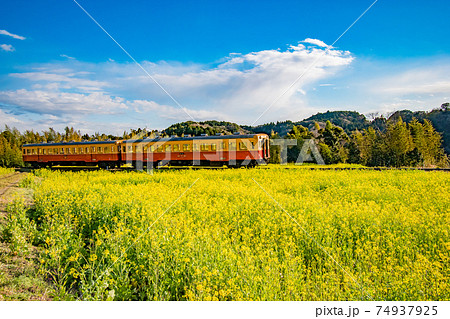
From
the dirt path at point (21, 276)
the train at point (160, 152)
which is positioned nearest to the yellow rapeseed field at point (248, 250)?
the dirt path at point (21, 276)

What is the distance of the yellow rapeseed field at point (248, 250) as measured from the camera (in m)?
4.06

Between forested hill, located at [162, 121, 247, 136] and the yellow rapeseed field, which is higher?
forested hill, located at [162, 121, 247, 136]

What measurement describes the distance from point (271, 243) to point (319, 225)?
3.97 ft

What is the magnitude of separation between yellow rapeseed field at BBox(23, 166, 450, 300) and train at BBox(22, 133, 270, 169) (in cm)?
1085

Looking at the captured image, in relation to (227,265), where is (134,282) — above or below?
below

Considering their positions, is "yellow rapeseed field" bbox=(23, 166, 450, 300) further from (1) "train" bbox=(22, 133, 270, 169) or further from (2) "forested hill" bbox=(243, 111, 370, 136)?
(2) "forested hill" bbox=(243, 111, 370, 136)

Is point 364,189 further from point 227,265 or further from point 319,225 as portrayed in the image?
point 227,265

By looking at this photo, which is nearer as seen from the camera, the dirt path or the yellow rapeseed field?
the yellow rapeseed field

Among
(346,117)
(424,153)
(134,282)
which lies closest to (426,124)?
(424,153)

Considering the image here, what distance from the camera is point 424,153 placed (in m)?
29.5

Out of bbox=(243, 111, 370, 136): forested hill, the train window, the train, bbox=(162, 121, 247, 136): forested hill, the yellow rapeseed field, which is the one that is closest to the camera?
the yellow rapeseed field

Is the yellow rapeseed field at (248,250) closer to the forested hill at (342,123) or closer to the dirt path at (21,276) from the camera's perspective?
the dirt path at (21,276)

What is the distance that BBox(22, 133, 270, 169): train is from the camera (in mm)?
21094

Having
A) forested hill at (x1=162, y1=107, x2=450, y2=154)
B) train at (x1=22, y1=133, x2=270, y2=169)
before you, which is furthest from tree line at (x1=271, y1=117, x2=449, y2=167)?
train at (x1=22, y1=133, x2=270, y2=169)
